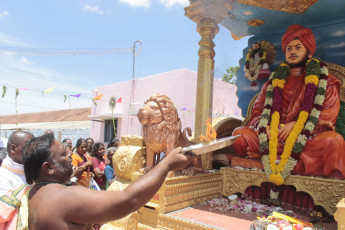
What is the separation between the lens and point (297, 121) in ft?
13.3

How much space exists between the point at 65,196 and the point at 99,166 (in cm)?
424

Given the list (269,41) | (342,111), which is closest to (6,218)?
(342,111)

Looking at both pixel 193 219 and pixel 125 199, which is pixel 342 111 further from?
pixel 125 199

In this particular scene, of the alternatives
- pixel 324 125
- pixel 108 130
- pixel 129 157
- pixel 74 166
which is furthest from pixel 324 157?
pixel 108 130

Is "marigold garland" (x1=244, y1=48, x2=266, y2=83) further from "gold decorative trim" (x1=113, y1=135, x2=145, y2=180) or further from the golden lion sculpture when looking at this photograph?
"gold decorative trim" (x1=113, y1=135, x2=145, y2=180)

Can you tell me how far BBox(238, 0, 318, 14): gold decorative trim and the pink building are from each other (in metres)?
7.38

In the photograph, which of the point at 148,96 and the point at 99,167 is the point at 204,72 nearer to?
the point at 99,167

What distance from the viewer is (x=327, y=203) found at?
342 centimetres

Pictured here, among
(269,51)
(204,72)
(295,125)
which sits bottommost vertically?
(295,125)

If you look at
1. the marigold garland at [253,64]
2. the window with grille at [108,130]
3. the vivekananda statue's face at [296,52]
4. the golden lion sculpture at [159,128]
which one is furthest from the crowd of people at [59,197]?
the window with grille at [108,130]

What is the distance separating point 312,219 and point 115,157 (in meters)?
2.91

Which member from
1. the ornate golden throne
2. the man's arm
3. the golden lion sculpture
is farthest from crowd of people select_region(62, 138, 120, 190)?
the man's arm

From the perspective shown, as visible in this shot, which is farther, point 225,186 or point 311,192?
point 225,186

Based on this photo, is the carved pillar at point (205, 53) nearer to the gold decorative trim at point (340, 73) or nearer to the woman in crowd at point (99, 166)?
the woman in crowd at point (99, 166)
